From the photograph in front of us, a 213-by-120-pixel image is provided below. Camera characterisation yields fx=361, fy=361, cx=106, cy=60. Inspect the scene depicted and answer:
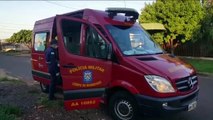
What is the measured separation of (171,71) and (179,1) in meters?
18.8

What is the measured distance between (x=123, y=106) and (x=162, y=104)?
96 centimetres

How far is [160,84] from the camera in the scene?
6.74 metres

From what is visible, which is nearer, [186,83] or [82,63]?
[186,83]

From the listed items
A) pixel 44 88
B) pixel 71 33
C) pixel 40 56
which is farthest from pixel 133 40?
pixel 44 88

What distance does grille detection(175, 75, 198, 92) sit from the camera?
22.7 feet

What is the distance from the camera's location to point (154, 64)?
277 inches

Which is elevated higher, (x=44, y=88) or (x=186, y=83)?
(x=186, y=83)

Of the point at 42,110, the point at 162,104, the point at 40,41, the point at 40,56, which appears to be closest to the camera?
the point at 162,104

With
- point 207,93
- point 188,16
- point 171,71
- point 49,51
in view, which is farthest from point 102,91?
point 188,16

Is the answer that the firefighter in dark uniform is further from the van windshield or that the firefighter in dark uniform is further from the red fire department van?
the van windshield

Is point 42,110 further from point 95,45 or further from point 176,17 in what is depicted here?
point 176,17

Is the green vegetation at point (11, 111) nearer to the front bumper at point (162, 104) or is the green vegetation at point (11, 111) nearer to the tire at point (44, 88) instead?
the front bumper at point (162, 104)

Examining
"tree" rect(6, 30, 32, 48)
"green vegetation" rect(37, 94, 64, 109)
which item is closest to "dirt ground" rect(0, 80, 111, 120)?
"green vegetation" rect(37, 94, 64, 109)

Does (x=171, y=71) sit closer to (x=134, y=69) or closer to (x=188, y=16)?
(x=134, y=69)
